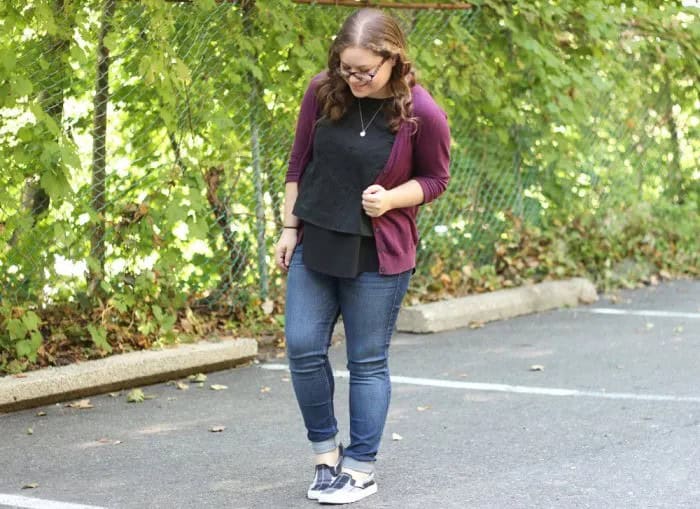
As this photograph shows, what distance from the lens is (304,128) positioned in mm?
4930

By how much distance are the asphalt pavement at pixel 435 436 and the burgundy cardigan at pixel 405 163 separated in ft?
3.10

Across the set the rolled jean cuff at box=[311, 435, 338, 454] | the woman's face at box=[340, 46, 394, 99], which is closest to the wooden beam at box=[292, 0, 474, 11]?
the woman's face at box=[340, 46, 394, 99]

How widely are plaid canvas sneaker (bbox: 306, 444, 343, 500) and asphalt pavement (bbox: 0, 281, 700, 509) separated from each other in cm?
6

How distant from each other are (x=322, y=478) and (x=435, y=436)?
45.1 inches

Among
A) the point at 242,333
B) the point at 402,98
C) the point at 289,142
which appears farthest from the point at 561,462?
the point at 289,142

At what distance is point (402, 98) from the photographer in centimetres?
474

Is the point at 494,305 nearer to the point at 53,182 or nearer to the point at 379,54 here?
the point at 53,182

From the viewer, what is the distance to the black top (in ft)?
15.7

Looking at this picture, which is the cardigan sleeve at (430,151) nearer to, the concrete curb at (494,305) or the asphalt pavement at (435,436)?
the asphalt pavement at (435,436)

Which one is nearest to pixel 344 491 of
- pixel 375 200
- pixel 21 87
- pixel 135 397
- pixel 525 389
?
pixel 375 200

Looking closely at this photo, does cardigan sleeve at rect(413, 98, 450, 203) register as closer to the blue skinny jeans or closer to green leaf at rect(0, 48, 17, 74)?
the blue skinny jeans

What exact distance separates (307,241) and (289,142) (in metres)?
3.73

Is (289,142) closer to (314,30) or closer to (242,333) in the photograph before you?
(314,30)

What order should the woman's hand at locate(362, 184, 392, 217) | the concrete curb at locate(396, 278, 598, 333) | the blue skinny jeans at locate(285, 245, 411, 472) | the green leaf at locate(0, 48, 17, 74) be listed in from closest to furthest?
the woman's hand at locate(362, 184, 392, 217) → the blue skinny jeans at locate(285, 245, 411, 472) → the green leaf at locate(0, 48, 17, 74) → the concrete curb at locate(396, 278, 598, 333)
